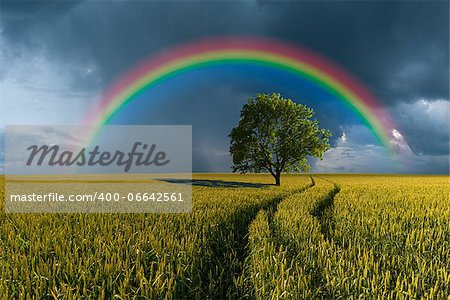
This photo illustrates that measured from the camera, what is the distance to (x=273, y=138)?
39469 mm

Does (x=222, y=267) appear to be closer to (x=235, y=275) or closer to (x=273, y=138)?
(x=235, y=275)

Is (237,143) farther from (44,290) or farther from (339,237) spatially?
(44,290)

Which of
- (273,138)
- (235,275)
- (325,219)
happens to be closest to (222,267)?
(235,275)

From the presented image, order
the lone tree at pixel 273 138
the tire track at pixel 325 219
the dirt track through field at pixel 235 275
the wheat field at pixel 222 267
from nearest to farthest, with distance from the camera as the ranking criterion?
the wheat field at pixel 222 267 → the dirt track through field at pixel 235 275 → the tire track at pixel 325 219 → the lone tree at pixel 273 138

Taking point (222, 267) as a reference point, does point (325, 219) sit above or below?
above

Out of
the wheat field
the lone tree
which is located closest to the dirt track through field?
the wheat field

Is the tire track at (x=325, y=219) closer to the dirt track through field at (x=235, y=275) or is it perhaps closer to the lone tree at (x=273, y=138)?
the dirt track through field at (x=235, y=275)

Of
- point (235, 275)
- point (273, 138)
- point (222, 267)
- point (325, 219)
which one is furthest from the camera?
point (273, 138)

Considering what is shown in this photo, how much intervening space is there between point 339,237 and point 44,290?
6.71 metres

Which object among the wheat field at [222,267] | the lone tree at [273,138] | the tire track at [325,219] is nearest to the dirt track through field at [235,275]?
the wheat field at [222,267]

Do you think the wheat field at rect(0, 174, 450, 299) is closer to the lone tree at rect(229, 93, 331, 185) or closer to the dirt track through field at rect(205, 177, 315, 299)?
the dirt track through field at rect(205, 177, 315, 299)

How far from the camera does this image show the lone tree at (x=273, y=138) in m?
39.5

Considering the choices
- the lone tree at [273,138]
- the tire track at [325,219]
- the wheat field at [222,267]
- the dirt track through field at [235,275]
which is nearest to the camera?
the wheat field at [222,267]

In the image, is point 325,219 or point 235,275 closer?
point 235,275
